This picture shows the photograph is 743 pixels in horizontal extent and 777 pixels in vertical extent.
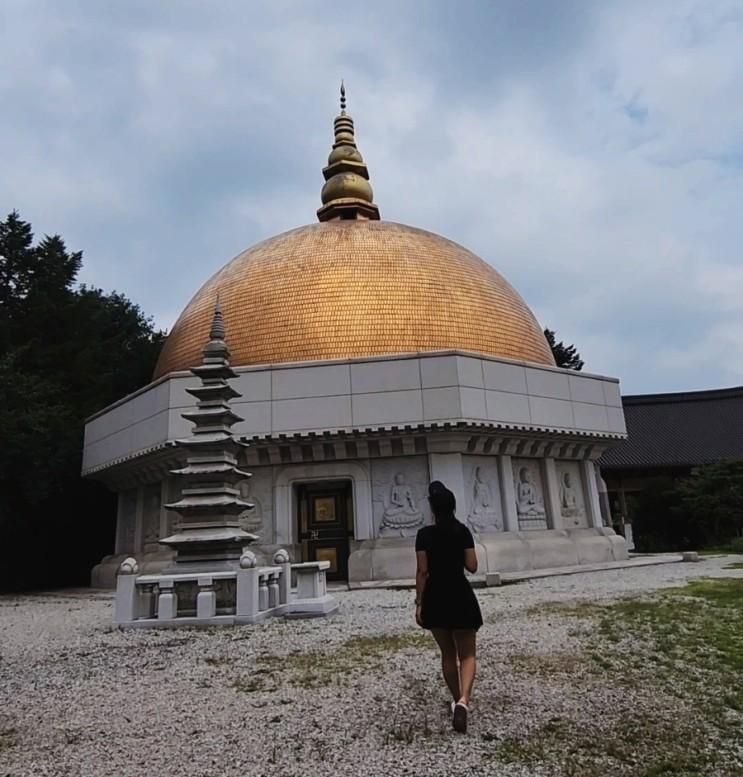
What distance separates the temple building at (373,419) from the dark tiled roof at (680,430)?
13.3m

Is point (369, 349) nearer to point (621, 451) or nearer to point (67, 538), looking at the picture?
point (67, 538)

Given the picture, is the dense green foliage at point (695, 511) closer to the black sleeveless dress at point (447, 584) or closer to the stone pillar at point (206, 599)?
the stone pillar at point (206, 599)

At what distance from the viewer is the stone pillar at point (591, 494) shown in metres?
19.4

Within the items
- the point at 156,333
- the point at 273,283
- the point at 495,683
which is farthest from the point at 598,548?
the point at 156,333

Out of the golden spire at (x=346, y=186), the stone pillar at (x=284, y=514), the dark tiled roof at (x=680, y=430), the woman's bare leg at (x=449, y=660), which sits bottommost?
the woman's bare leg at (x=449, y=660)

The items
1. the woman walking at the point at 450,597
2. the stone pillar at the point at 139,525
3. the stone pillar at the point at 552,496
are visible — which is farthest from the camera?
the stone pillar at the point at 139,525

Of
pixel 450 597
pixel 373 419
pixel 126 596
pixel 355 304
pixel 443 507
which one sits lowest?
pixel 126 596

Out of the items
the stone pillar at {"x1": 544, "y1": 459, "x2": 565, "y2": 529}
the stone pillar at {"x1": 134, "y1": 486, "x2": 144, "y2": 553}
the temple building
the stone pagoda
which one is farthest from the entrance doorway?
the stone pagoda

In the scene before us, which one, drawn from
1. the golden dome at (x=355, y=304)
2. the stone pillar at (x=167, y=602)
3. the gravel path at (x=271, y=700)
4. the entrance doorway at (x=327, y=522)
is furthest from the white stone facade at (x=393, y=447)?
the gravel path at (x=271, y=700)

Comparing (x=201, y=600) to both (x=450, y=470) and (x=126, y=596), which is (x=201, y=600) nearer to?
(x=126, y=596)

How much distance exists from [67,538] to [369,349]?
13269 mm

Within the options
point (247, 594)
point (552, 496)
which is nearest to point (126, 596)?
point (247, 594)

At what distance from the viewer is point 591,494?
773 inches

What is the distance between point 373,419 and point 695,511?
16.3m
